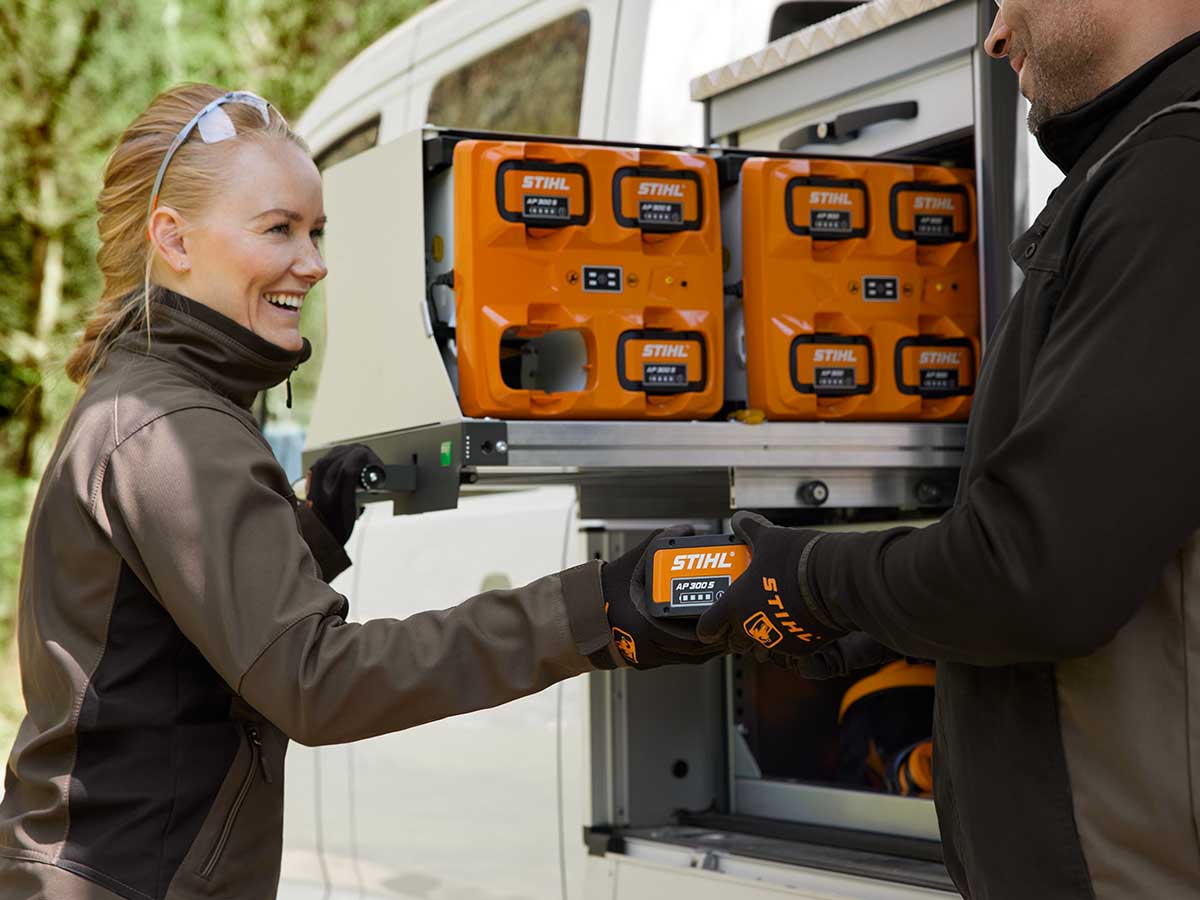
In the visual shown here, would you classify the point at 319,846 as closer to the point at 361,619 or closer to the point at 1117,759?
the point at 361,619

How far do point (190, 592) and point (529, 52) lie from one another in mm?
2672

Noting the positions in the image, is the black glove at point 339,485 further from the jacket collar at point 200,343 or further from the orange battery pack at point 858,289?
the orange battery pack at point 858,289

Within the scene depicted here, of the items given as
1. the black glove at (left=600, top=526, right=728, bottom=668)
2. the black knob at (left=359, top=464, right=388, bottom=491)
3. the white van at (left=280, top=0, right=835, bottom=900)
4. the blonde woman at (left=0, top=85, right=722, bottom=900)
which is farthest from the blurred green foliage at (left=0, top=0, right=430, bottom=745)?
the black glove at (left=600, top=526, right=728, bottom=668)

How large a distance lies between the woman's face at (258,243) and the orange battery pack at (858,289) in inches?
39.4

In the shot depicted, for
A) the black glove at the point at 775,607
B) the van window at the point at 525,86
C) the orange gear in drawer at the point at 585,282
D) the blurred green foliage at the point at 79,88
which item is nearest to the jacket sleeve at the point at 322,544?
the orange gear in drawer at the point at 585,282

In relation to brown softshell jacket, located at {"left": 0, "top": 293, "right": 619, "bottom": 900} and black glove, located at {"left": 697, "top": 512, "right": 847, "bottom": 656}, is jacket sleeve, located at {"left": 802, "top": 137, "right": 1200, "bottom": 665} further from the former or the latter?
brown softshell jacket, located at {"left": 0, "top": 293, "right": 619, "bottom": 900}

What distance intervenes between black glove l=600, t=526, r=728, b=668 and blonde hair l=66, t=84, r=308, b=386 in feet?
2.53

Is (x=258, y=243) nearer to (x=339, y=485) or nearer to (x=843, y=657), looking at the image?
(x=339, y=485)

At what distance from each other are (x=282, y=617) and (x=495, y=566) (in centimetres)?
204

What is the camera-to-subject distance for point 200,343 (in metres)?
2.37

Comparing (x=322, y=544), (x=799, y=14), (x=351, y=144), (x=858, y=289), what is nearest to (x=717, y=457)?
(x=858, y=289)

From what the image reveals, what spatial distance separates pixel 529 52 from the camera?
4484 mm

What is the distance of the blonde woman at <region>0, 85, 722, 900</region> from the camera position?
85.1 inches

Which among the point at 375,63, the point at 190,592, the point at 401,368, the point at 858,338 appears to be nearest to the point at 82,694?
the point at 190,592
